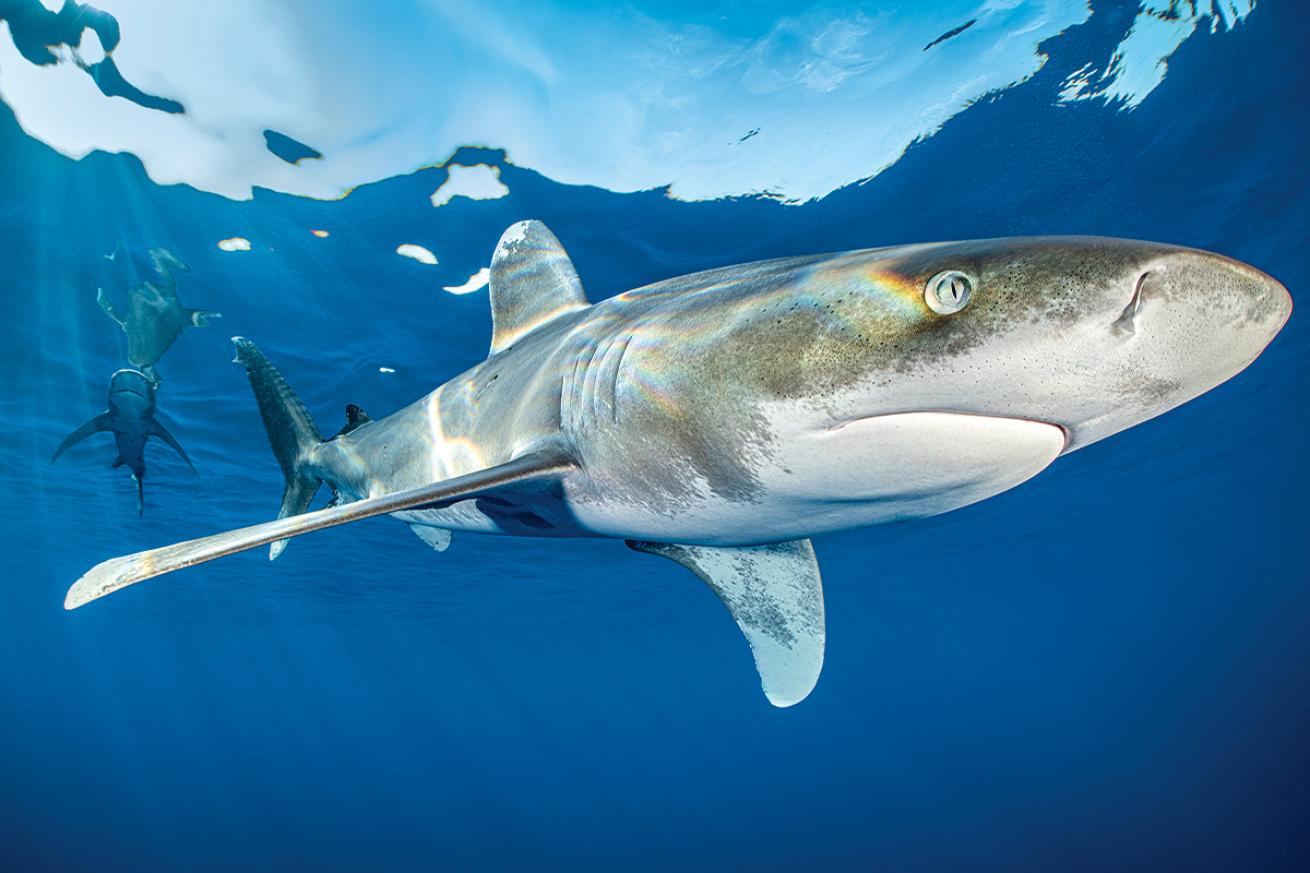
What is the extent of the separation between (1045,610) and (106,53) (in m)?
80.9

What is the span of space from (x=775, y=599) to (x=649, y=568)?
2393 centimetres

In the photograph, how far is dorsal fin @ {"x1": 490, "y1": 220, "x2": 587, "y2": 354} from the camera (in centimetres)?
398

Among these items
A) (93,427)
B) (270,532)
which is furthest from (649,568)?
(270,532)

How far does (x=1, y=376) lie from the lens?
12375mm

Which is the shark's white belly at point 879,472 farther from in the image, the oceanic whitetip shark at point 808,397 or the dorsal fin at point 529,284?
the dorsal fin at point 529,284

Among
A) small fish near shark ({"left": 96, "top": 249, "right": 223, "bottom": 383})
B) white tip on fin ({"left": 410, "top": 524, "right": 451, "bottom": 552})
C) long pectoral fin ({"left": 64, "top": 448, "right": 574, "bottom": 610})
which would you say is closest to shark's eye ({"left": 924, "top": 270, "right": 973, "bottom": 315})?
long pectoral fin ({"left": 64, "top": 448, "right": 574, "bottom": 610})

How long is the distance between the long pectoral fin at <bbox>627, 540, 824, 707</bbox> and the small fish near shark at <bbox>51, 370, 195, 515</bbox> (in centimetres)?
944

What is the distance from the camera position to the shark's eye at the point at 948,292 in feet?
4.75

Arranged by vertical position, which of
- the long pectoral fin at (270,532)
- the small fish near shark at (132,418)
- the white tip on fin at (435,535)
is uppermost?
the small fish near shark at (132,418)

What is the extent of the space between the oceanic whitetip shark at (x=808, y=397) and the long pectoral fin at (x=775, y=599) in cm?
1

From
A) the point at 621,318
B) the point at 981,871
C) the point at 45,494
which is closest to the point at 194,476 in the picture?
the point at 45,494

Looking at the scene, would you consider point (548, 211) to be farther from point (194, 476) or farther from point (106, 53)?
point (194, 476)

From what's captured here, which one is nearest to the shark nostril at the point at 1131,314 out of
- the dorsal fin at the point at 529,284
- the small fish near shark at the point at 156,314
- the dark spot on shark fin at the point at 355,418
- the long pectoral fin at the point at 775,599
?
the long pectoral fin at the point at 775,599

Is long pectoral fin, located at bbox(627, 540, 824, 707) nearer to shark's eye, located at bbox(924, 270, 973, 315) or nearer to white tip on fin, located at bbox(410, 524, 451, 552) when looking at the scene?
white tip on fin, located at bbox(410, 524, 451, 552)
